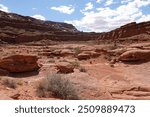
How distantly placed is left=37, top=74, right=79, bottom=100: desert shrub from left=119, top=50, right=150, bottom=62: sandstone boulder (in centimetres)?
1382

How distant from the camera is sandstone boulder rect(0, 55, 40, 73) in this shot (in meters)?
16.3

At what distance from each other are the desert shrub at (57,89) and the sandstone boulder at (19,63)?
270 inches

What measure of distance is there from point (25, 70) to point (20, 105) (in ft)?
33.5

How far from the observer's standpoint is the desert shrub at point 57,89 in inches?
364

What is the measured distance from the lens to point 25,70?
16.5 m

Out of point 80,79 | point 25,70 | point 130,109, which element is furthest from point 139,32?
point 130,109

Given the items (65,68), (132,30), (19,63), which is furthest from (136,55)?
(132,30)

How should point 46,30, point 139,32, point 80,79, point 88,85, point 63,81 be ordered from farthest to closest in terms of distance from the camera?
1. point 46,30
2. point 139,32
3. point 80,79
4. point 88,85
5. point 63,81

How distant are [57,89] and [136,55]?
14414 mm

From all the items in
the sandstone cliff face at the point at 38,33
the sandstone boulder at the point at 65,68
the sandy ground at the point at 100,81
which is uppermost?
the sandstone cliff face at the point at 38,33

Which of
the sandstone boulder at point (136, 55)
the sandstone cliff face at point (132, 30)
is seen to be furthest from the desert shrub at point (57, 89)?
the sandstone cliff face at point (132, 30)

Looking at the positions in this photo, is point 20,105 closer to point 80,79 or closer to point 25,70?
point 80,79

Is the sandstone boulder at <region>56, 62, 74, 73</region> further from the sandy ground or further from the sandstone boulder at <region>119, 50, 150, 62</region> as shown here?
the sandstone boulder at <region>119, 50, 150, 62</region>

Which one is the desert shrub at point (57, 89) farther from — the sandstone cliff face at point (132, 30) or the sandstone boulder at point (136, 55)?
the sandstone cliff face at point (132, 30)
